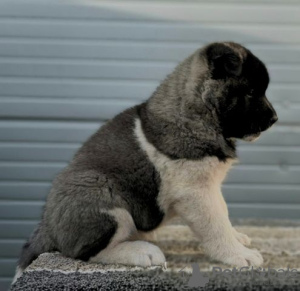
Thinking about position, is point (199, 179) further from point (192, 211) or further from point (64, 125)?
point (64, 125)

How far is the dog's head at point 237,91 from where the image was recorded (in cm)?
315

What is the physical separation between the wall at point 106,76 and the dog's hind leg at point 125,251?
222 cm

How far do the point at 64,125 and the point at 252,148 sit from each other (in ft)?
5.99

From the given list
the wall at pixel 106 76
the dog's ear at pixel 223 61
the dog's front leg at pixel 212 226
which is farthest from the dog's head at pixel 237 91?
the wall at pixel 106 76

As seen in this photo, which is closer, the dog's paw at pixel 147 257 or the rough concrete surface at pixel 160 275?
the rough concrete surface at pixel 160 275

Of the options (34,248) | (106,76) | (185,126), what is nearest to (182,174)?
(185,126)

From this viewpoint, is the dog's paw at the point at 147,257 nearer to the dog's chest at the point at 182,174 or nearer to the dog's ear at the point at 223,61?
the dog's chest at the point at 182,174

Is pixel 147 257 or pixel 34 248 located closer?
pixel 147 257

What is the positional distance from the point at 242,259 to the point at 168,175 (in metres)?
0.63

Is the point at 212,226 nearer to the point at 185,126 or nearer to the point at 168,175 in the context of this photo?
the point at 168,175

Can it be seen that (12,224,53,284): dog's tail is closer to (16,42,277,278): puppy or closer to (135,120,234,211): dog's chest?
(16,42,277,278): puppy

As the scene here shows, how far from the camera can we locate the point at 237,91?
3.16 m

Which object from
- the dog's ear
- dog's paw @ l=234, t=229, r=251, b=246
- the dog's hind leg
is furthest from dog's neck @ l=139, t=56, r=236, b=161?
dog's paw @ l=234, t=229, r=251, b=246

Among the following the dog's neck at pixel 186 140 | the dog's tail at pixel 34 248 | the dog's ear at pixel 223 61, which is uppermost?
the dog's ear at pixel 223 61
